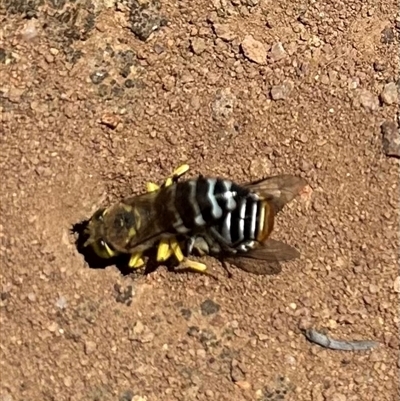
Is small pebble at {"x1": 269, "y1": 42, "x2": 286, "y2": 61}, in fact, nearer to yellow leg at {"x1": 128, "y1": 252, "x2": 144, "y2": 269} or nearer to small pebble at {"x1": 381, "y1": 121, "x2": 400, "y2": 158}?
small pebble at {"x1": 381, "y1": 121, "x2": 400, "y2": 158}

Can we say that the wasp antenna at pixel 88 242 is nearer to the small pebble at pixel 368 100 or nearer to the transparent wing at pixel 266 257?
the transparent wing at pixel 266 257

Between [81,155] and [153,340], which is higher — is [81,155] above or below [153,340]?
above

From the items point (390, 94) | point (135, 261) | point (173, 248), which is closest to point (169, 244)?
point (173, 248)

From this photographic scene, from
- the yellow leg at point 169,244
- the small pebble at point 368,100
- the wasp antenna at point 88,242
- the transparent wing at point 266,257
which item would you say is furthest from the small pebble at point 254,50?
the wasp antenna at point 88,242

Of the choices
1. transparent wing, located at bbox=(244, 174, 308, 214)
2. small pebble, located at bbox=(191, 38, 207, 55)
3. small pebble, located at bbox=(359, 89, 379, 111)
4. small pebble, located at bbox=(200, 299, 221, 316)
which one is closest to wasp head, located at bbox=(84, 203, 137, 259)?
small pebble, located at bbox=(200, 299, 221, 316)

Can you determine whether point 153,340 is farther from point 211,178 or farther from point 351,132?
point 351,132

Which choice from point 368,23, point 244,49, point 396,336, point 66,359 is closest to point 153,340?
point 66,359

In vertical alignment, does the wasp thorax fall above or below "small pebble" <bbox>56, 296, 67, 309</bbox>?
above
